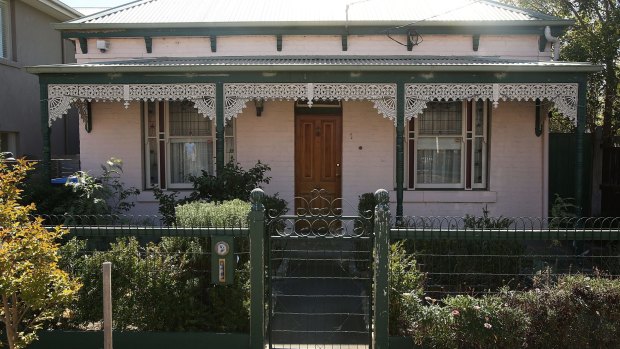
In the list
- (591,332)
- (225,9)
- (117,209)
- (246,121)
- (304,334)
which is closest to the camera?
(591,332)

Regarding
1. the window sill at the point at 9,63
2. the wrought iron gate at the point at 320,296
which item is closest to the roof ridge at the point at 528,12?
the wrought iron gate at the point at 320,296

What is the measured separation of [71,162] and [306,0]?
23.1 ft

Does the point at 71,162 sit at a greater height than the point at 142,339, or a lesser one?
greater

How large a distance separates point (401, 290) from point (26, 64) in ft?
39.7

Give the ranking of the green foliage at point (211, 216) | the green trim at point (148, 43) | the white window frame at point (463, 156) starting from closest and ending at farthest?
1. the green foliage at point (211, 216)
2. the white window frame at point (463, 156)
3. the green trim at point (148, 43)

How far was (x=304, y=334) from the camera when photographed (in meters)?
5.75

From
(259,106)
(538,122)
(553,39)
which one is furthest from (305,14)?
(538,122)

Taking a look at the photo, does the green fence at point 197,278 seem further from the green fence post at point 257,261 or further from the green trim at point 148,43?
the green trim at point 148,43

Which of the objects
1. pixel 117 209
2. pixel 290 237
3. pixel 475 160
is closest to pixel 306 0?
pixel 475 160

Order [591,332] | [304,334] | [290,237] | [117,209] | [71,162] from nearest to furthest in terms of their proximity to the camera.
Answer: [591,332]
[290,237]
[304,334]
[117,209]
[71,162]

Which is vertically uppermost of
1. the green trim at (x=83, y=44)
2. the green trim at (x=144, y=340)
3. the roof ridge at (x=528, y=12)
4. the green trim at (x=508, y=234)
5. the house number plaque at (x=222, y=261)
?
the roof ridge at (x=528, y=12)

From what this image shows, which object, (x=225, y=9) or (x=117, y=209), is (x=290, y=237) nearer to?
(x=117, y=209)

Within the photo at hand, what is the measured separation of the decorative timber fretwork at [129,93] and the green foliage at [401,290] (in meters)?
5.53

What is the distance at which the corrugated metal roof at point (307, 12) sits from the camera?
36.6ft
